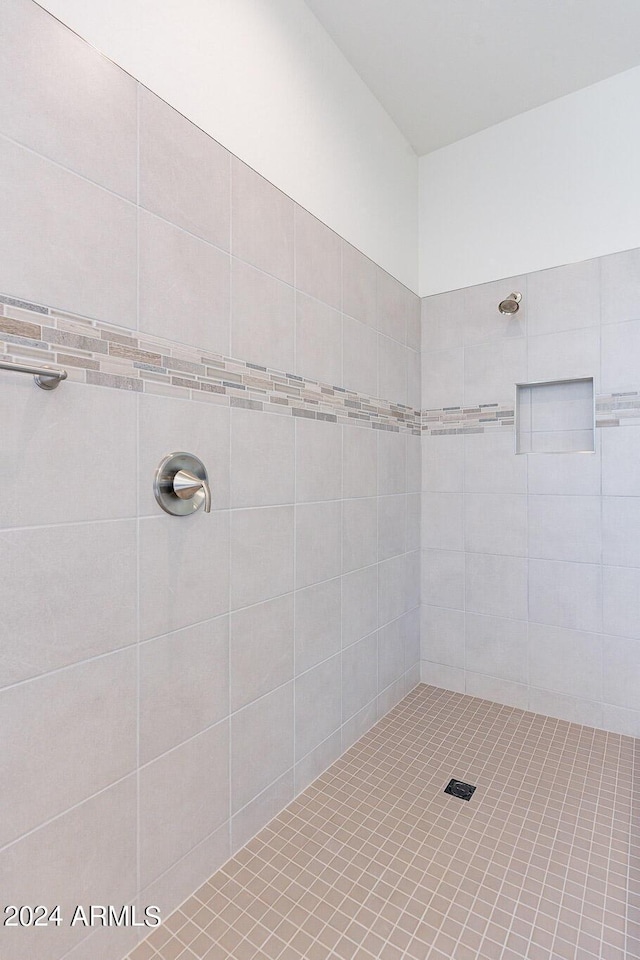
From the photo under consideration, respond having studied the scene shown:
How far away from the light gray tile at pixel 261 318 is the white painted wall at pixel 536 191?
1.22 m

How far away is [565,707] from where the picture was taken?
216 cm

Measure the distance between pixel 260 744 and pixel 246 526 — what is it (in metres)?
0.65

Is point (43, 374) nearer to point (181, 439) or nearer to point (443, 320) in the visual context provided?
point (181, 439)

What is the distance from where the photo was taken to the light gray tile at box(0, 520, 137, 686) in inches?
36.6

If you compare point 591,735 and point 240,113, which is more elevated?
point 240,113

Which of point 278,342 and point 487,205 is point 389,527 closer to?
point 278,342

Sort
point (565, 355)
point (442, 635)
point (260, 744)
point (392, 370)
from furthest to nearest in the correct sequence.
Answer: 1. point (442, 635)
2. point (392, 370)
3. point (565, 355)
4. point (260, 744)

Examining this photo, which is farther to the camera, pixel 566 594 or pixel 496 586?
pixel 496 586

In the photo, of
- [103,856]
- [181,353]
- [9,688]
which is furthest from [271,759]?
[181,353]

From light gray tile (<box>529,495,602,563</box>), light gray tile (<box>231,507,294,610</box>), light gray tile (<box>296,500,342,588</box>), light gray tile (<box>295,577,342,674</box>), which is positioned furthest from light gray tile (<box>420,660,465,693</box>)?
light gray tile (<box>231,507,294,610</box>)

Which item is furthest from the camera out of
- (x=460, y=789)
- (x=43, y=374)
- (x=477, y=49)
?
(x=477, y=49)

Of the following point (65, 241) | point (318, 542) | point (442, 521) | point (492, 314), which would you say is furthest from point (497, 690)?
point (65, 241)

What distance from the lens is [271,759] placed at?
1.54 metres

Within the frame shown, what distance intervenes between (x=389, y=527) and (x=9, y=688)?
1.58 m
